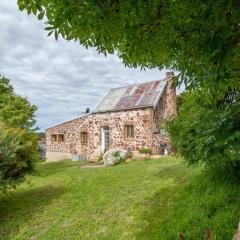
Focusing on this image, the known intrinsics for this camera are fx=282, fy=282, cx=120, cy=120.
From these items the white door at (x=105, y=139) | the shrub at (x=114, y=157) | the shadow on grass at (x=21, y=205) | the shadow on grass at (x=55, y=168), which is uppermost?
the white door at (x=105, y=139)

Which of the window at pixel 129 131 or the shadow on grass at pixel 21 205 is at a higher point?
the window at pixel 129 131

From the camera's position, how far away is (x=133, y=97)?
20.7 m

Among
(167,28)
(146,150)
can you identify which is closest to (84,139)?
(146,150)

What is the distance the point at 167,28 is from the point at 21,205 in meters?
7.96

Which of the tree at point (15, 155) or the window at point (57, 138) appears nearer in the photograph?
the tree at point (15, 155)

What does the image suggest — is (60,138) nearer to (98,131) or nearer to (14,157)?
(98,131)

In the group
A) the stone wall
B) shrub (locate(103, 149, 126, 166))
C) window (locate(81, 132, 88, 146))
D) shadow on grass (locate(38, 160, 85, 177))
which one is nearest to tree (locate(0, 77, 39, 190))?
shadow on grass (locate(38, 160, 85, 177))

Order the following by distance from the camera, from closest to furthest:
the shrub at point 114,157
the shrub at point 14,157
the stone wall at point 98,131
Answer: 1. the shrub at point 14,157
2. the shrub at point 114,157
3. the stone wall at point 98,131

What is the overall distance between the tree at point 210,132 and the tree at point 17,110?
42.7ft

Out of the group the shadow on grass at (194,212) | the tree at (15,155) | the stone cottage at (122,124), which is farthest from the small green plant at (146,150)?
the shadow on grass at (194,212)

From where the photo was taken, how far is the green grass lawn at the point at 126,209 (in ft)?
18.3

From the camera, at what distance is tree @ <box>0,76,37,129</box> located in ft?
57.6

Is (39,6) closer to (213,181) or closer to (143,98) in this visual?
(213,181)

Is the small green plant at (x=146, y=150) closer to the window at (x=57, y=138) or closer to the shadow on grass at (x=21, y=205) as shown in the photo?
the shadow on grass at (x=21, y=205)
